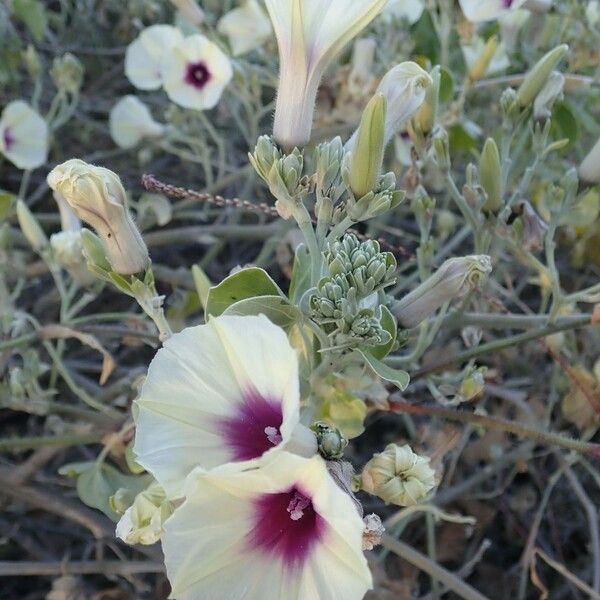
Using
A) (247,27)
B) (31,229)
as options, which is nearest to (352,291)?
(31,229)

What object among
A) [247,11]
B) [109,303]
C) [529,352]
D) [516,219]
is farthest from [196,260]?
[516,219]

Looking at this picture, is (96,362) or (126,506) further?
(96,362)

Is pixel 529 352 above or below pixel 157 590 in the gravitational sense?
above

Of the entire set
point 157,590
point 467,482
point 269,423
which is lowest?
point 157,590

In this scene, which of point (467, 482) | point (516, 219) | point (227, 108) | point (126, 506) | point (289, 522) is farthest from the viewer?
point (227, 108)

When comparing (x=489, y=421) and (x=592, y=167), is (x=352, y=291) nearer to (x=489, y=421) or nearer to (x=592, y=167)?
(x=489, y=421)

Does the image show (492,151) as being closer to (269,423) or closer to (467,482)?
(269,423)
